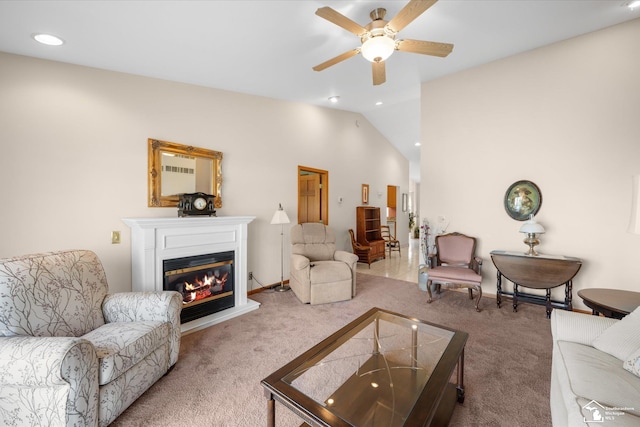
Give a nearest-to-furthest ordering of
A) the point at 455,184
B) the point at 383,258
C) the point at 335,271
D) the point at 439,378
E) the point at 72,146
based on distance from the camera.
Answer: the point at 439,378
the point at 72,146
the point at 335,271
the point at 455,184
the point at 383,258

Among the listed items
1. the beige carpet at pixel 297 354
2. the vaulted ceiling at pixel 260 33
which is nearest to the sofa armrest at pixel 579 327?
the beige carpet at pixel 297 354

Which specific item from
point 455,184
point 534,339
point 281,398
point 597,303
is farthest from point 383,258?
point 281,398

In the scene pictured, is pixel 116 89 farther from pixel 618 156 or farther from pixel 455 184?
pixel 618 156

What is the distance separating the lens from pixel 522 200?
324 centimetres

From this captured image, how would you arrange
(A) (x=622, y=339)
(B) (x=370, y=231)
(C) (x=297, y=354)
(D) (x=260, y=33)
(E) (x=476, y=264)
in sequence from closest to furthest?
1. (A) (x=622, y=339)
2. (C) (x=297, y=354)
3. (D) (x=260, y=33)
4. (E) (x=476, y=264)
5. (B) (x=370, y=231)

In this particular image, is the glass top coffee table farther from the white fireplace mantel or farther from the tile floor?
the tile floor

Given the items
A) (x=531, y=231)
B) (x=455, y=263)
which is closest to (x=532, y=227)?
(x=531, y=231)

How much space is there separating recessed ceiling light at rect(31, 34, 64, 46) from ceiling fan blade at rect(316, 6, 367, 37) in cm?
205

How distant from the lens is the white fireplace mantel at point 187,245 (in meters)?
2.43

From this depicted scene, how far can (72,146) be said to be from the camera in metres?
2.30

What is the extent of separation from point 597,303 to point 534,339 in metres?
0.66

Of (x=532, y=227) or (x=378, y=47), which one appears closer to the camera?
(x=378, y=47)

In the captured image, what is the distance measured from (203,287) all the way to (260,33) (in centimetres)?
261

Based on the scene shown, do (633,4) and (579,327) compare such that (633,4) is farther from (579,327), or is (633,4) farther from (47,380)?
(47,380)
